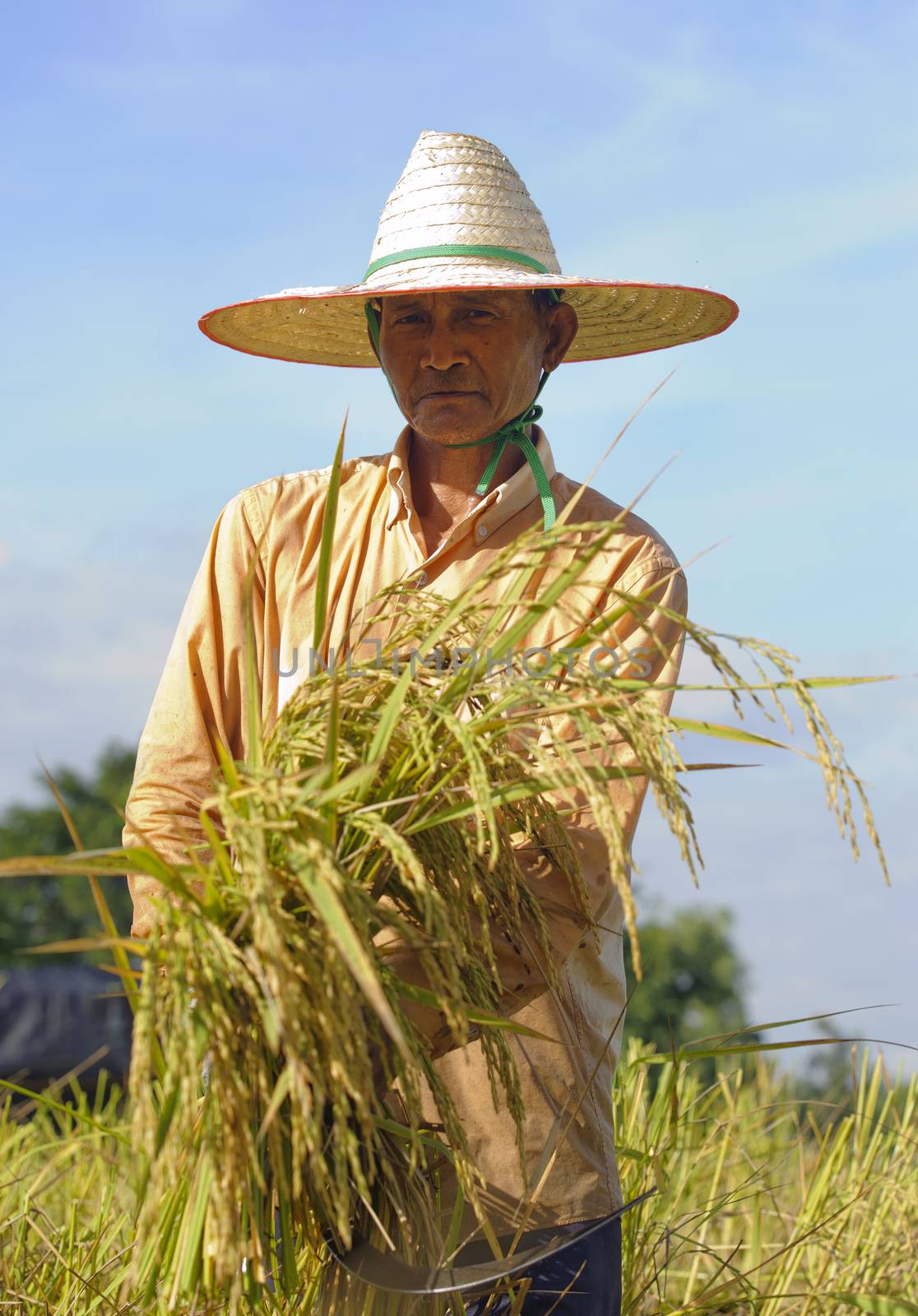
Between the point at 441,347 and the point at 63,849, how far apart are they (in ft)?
119

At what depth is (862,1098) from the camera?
504cm

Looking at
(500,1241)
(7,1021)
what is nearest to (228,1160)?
(500,1241)

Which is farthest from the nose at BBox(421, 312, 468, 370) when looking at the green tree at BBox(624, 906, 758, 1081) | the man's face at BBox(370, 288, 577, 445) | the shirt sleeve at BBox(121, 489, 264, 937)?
the green tree at BBox(624, 906, 758, 1081)

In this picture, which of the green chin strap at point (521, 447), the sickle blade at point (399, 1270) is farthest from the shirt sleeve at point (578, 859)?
the green chin strap at point (521, 447)

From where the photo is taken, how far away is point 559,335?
3.47 metres

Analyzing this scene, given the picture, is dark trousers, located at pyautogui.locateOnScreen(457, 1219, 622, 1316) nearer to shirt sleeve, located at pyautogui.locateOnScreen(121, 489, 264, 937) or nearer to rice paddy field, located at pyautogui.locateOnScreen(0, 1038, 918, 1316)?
rice paddy field, located at pyautogui.locateOnScreen(0, 1038, 918, 1316)

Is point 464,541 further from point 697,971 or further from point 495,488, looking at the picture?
point 697,971

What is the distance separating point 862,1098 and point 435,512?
2.94 m

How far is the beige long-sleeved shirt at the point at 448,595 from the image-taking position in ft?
9.08

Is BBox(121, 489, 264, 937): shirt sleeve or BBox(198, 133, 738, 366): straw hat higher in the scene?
BBox(198, 133, 738, 366): straw hat

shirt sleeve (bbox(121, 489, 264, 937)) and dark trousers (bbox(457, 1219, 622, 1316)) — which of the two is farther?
shirt sleeve (bbox(121, 489, 264, 937))

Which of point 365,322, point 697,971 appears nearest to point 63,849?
point 697,971

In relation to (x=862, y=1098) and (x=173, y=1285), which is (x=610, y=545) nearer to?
(x=173, y=1285)

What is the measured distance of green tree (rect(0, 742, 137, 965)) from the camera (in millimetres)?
32875
